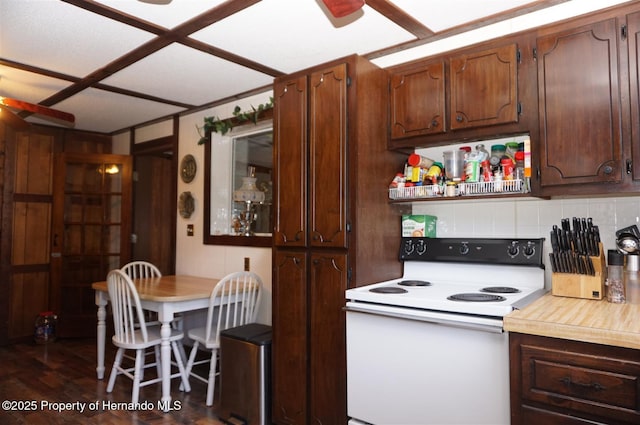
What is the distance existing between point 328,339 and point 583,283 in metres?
1.21

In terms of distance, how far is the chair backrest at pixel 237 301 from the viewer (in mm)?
2989

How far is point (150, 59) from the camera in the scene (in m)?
2.92

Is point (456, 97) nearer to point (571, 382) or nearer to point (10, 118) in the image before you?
point (571, 382)

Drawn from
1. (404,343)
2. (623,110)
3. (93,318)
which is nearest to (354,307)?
(404,343)

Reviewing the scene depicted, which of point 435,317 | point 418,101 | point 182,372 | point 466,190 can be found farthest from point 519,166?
point 182,372

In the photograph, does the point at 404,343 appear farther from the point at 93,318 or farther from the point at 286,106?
the point at 93,318

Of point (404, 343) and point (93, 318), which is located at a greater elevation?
point (404, 343)

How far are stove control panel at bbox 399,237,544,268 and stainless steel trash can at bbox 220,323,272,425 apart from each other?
0.98 metres

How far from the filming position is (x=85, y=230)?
15.5ft

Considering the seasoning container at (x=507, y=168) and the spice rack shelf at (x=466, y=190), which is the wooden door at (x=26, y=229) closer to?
the spice rack shelf at (x=466, y=190)

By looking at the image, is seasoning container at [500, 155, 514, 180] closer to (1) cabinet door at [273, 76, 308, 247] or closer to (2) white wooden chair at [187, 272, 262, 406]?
(1) cabinet door at [273, 76, 308, 247]

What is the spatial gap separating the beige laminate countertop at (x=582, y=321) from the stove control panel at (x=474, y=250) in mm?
374

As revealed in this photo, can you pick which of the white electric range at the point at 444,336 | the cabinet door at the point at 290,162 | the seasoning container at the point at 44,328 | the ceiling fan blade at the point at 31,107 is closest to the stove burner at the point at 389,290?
the white electric range at the point at 444,336

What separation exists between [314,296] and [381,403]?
24.4 inches
